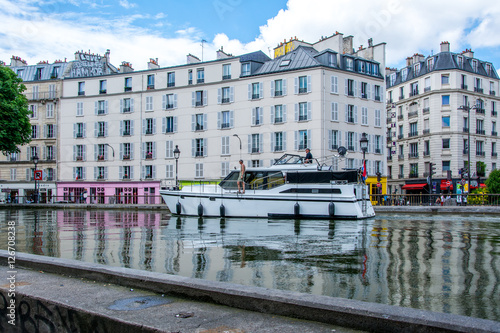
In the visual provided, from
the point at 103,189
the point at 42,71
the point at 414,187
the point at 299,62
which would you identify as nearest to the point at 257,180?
the point at 299,62

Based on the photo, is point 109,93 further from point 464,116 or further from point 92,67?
point 464,116

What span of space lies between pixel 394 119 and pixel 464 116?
1000 cm

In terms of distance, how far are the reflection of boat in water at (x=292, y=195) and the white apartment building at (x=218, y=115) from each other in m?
18.2

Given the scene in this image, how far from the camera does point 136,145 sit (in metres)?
46.7

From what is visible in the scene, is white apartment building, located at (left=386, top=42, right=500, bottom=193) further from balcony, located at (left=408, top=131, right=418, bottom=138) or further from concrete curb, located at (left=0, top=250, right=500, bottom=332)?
concrete curb, located at (left=0, top=250, right=500, bottom=332)

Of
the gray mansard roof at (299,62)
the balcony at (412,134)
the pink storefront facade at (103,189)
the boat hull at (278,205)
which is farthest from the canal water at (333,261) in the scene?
the balcony at (412,134)

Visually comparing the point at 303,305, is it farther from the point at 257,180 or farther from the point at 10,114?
the point at 10,114

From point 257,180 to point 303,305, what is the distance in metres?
16.9

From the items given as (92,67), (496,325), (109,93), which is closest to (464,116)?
(109,93)

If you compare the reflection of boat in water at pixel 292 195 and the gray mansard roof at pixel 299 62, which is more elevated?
the gray mansard roof at pixel 299 62

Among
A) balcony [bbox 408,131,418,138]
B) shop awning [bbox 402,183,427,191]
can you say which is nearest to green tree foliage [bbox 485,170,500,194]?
shop awning [bbox 402,183,427,191]

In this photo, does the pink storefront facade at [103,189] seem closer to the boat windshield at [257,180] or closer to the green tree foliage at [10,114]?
the green tree foliage at [10,114]

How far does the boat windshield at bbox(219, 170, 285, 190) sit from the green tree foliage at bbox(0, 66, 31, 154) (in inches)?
812

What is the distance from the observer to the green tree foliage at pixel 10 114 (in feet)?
107
